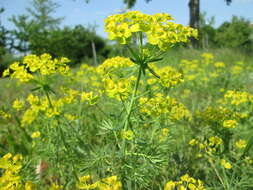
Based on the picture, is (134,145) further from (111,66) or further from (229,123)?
(229,123)

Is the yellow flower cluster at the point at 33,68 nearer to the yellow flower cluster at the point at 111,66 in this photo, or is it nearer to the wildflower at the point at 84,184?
the yellow flower cluster at the point at 111,66

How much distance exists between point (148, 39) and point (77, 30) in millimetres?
25731

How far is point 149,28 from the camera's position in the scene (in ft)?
4.77

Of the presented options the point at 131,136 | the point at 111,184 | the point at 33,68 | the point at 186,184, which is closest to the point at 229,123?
the point at 186,184

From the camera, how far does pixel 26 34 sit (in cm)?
2880

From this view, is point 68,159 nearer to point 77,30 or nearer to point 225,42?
point 77,30

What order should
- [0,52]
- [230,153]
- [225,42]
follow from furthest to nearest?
[225,42] < [0,52] < [230,153]

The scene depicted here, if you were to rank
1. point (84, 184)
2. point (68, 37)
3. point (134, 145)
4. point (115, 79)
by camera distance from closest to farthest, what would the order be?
1. point (84, 184)
2. point (134, 145)
3. point (115, 79)
4. point (68, 37)

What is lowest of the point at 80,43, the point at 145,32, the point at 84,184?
the point at 80,43

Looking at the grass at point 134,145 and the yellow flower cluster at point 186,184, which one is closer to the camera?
the yellow flower cluster at point 186,184

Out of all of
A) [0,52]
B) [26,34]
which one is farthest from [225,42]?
[0,52]

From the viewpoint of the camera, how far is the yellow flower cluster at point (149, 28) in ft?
4.70

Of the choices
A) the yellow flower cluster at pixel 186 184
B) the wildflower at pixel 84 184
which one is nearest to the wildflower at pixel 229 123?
the yellow flower cluster at pixel 186 184

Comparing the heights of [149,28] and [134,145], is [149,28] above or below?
above
